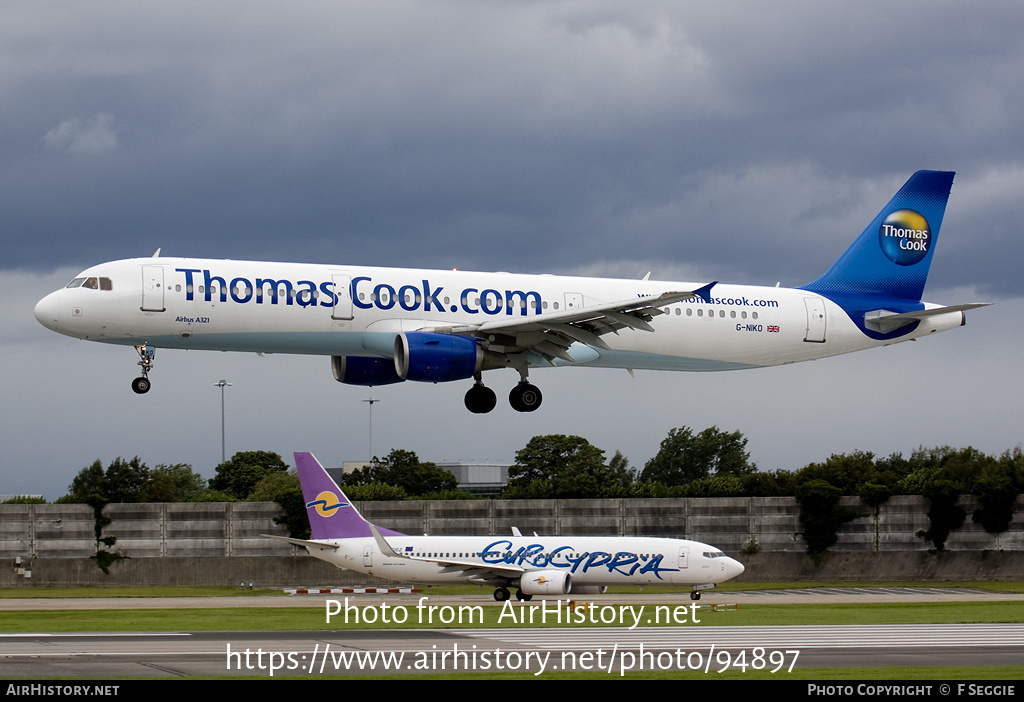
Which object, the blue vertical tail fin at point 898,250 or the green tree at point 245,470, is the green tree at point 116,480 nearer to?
the green tree at point 245,470

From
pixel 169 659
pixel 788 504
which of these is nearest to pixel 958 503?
pixel 788 504

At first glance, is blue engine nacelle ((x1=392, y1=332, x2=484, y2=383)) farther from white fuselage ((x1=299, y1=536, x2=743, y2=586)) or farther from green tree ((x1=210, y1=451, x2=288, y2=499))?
green tree ((x1=210, y1=451, x2=288, y2=499))

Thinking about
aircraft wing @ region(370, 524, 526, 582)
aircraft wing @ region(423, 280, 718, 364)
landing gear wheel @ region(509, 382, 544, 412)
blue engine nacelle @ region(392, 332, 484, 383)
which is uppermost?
aircraft wing @ region(423, 280, 718, 364)

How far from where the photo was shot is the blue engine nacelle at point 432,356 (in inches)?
1661

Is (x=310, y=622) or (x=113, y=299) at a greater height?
(x=113, y=299)

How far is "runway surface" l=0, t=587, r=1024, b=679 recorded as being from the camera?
37.2 metres

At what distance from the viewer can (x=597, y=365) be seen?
47.9 meters

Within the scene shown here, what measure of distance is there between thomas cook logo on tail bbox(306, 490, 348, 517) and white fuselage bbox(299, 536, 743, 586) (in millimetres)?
3056

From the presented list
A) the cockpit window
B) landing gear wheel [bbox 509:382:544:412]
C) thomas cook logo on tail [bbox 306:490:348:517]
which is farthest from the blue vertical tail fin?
thomas cook logo on tail [bbox 306:490:348:517]

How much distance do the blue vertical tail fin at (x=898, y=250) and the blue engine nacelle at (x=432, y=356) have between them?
18.2 m

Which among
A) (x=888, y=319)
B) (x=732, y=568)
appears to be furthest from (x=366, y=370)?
(x=732, y=568)

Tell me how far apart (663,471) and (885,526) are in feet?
275

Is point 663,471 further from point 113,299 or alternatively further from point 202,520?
point 113,299

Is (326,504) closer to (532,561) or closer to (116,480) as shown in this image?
(532,561)
